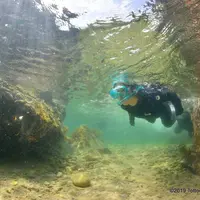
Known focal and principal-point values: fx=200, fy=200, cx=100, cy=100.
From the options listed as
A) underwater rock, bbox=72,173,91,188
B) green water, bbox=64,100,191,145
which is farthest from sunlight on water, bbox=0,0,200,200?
green water, bbox=64,100,191,145

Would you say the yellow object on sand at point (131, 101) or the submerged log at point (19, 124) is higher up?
the yellow object on sand at point (131, 101)

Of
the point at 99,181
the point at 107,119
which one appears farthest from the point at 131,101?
the point at 107,119

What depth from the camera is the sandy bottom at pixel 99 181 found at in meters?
4.97

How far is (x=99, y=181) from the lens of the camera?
6168mm

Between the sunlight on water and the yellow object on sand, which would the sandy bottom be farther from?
the yellow object on sand

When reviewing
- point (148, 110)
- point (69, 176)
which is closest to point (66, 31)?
point (148, 110)

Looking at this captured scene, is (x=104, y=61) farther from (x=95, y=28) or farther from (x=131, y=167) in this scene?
(x=131, y=167)

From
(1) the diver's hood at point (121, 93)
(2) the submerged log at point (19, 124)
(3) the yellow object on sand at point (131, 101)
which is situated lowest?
(2) the submerged log at point (19, 124)

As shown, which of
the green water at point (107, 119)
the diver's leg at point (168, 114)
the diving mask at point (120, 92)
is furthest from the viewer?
the green water at point (107, 119)

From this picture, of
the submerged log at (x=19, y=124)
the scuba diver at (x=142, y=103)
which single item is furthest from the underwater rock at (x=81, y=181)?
the scuba diver at (x=142, y=103)

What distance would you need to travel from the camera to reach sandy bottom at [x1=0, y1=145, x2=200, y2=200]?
4970mm

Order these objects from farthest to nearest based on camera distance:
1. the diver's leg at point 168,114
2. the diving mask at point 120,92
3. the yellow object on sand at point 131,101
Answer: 1. the diver's leg at point 168,114
2. the yellow object on sand at point 131,101
3. the diving mask at point 120,92

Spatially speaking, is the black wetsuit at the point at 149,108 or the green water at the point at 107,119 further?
the green water at the point at 107,119

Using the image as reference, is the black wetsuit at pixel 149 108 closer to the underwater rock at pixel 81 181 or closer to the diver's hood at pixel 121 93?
the diver's hood at pixel 121 93
